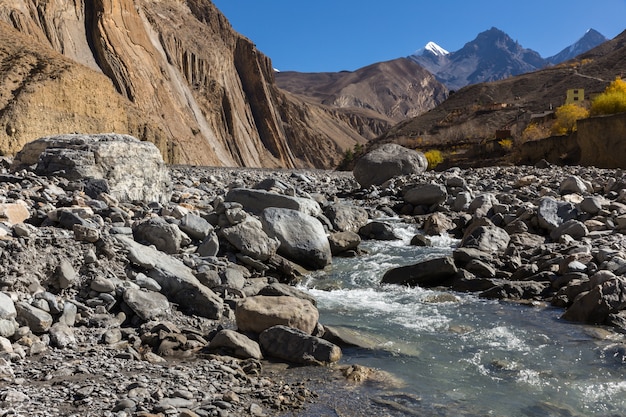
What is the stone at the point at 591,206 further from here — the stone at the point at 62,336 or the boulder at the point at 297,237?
the stone at the point at 62,336

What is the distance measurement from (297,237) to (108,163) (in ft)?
12.1

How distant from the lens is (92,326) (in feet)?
17.8

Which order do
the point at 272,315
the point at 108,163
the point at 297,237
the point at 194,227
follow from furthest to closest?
the point at 108,163 < the point at 297,237 < the point at 194,227 < the point at 272,315

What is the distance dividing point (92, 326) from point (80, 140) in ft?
19.2

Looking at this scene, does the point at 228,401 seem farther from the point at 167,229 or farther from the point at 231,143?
the point at 231,143

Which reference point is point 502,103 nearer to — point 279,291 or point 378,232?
point 378,232

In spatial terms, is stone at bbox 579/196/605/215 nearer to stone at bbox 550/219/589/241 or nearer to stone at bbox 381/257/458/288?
stone at bbox 550/219/589/241

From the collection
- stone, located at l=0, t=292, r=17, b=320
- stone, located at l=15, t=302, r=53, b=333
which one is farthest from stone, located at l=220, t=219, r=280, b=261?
stone, located at l=0, t=292, r=17, b=320

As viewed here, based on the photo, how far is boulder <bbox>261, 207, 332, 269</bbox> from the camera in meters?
9.20

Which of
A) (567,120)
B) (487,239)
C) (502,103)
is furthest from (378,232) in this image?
(502,103)

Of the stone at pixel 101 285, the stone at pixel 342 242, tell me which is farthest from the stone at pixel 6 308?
the stone at pixel 342 242

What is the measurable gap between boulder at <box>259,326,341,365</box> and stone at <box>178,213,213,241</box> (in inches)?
133

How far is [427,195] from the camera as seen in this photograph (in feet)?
51.0

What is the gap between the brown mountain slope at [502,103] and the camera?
198 ft
